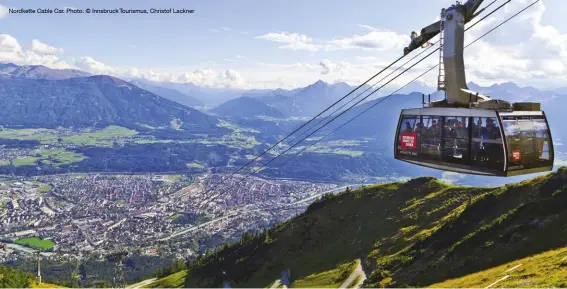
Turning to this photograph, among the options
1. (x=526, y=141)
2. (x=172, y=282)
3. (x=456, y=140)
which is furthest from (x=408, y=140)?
(x=172, y=282)

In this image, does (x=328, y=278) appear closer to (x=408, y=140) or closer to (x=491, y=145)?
(x=408, y=140)

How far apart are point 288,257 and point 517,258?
211ft

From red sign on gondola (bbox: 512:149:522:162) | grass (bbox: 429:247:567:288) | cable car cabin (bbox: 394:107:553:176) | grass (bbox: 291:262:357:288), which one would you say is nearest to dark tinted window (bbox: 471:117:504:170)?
cable car cabin (bbox: 394:107:553:176)

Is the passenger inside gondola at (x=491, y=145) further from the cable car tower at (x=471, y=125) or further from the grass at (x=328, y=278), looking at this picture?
the grass at (x=328, y=278)

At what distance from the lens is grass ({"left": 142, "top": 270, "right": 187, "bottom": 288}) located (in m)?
130

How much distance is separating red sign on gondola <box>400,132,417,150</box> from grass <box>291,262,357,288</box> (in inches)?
1994

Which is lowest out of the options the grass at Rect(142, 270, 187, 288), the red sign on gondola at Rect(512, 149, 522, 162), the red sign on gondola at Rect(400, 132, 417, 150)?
the grass at Rect(142, 270, 187, 288)

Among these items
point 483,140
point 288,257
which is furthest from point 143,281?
point 483,140

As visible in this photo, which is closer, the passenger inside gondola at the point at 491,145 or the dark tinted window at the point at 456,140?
the passenger inside gondola at the point at 491,145

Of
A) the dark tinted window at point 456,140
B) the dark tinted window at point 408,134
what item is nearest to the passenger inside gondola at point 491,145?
the dark tinted window at point 456,140

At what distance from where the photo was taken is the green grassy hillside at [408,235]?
5700 cm

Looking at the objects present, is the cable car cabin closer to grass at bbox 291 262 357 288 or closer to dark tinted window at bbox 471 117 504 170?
dark tinted window at bbox 471 117 504 170

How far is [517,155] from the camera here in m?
23.8

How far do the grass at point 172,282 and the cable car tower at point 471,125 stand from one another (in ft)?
374
